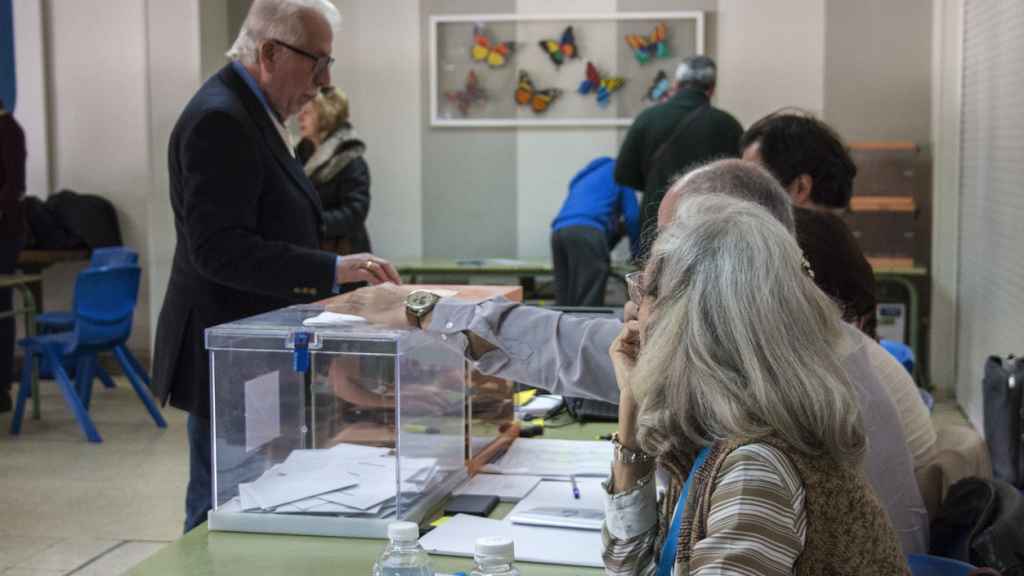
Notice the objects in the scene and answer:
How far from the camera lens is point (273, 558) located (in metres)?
1.91

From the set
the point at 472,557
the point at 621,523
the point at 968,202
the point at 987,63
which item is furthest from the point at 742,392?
the point at 968,202

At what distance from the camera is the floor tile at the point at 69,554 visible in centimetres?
425

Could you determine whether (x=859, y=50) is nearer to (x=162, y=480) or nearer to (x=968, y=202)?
(x=968, y=202)

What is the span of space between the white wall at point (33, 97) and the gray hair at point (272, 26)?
18.7 feet

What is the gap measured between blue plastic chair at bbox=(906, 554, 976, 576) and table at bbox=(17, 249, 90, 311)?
6585mm

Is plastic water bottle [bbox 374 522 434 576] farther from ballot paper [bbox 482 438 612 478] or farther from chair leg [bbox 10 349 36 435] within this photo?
chair leg [bbox 10 349 36 435]

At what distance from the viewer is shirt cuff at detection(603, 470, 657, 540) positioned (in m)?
1.68

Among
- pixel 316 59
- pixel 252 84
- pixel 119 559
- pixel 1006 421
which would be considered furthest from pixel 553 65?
pixel 252 84

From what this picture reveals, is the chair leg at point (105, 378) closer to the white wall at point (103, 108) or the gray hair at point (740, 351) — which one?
the white wall at point (103, 108)

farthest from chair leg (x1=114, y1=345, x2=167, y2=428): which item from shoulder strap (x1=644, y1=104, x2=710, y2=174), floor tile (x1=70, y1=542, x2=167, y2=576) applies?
shoulder strap (x1=644, y1=104, x2=710, y2=174)

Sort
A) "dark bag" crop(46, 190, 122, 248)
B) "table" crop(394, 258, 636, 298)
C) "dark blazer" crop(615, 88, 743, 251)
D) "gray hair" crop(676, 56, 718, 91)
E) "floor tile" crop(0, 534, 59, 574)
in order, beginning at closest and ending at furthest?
"floor tile" crop(0, 534, 59, 574) < "dark blazer" crop(615, 88, 743, 251) < "gray hair" crop(676, 56, 718, 91) < "table" crop(394, 258, 636, 298) < "dark bag" crop(46, 190, 122, 248)

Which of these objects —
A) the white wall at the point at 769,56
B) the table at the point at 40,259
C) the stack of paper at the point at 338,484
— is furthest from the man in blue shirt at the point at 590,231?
the stack of paper at the point at 338,484

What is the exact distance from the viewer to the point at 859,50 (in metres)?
7.31

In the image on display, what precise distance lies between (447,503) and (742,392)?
0.94 meters
